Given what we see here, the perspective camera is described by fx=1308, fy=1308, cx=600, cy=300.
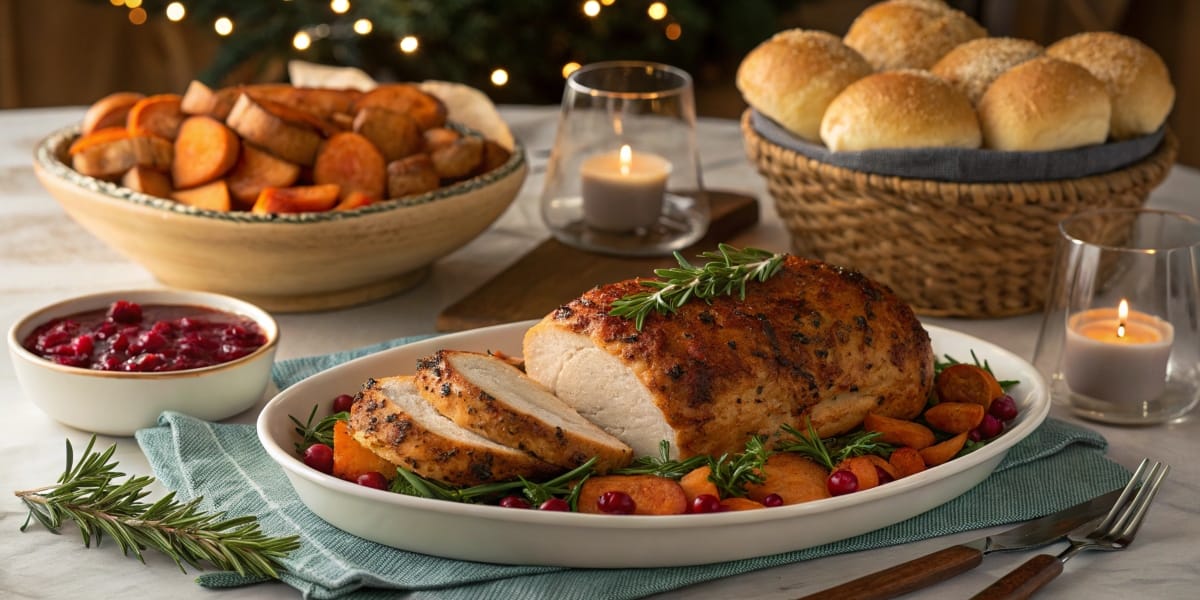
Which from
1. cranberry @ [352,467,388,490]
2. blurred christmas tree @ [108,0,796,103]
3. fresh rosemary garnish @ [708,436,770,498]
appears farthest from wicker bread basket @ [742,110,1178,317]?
blurred christmas tree @ [108,0,796,103]

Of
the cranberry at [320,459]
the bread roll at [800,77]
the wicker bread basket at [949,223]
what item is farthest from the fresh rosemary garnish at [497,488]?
the bread roll at [800,77]

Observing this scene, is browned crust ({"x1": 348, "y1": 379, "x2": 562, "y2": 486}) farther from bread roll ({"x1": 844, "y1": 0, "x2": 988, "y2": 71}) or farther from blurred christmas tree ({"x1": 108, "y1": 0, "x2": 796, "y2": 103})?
blurred christmas tree ({"x1": 108, "y1": 0, "x2": 796, "y2": 103})

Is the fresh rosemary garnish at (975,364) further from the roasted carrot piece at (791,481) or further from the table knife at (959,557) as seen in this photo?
the roasted carrot piece at (791,481)

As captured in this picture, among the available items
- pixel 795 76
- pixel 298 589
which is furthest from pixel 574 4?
pixel 298 589

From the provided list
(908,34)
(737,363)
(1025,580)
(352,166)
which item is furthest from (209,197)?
(1025,580)

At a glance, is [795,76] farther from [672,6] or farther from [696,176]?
[672,6]

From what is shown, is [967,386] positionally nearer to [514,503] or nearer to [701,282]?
[701,282]
